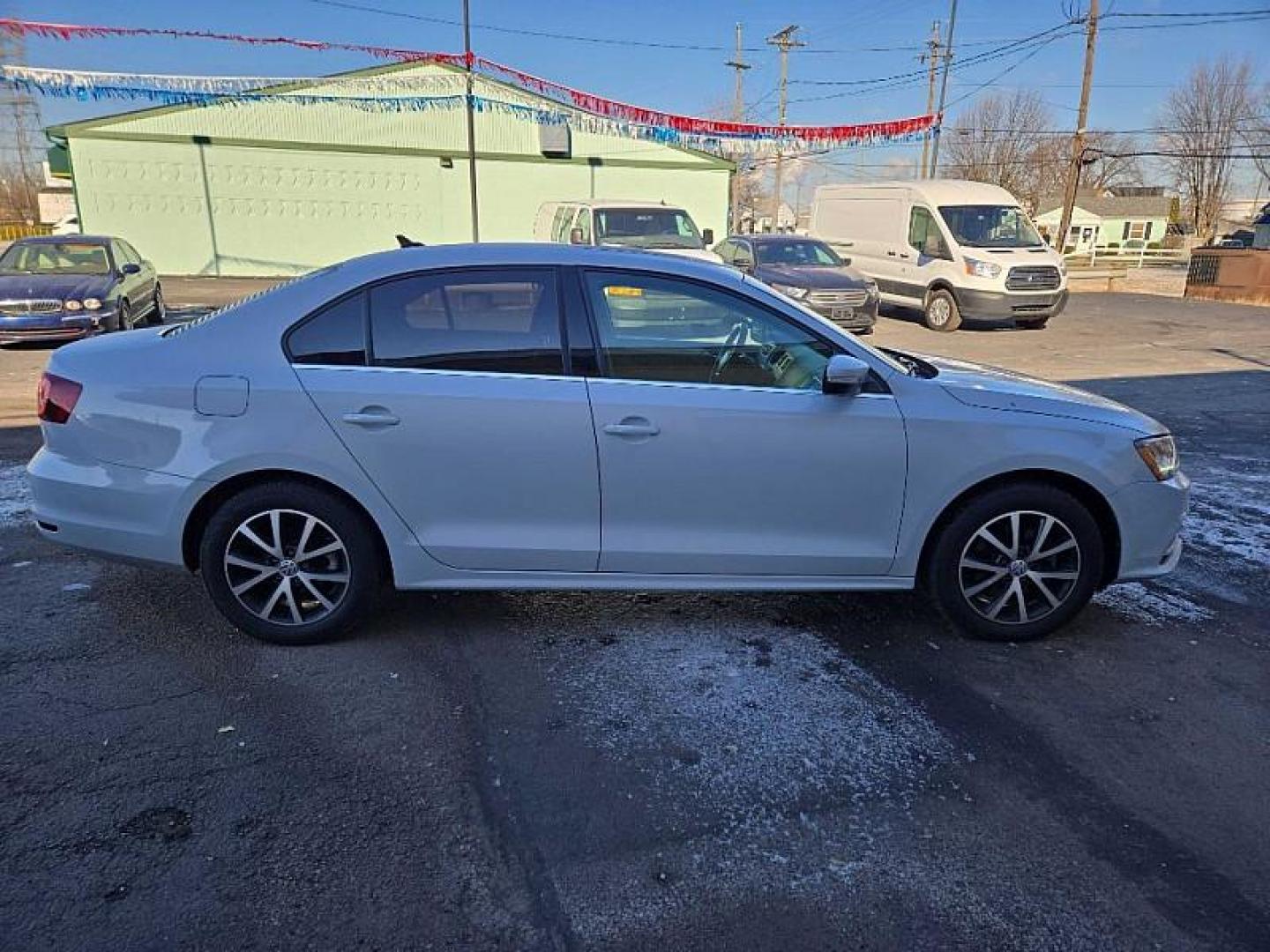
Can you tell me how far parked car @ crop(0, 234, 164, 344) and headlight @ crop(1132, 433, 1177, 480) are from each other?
11319 mm

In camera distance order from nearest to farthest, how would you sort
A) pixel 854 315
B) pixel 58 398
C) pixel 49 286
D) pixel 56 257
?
pixel 58 398 < pixel 49 286 < pixel 56 257 < pixel 854 315

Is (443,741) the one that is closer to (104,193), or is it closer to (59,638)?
(59,638)

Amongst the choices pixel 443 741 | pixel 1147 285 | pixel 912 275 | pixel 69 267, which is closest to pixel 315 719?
pixel 443 741

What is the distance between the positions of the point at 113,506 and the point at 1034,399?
3804 millimetres

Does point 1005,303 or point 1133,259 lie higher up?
point 1133,259

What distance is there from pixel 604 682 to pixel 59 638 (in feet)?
7.63

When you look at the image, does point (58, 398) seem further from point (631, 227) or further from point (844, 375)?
point (631, 227)

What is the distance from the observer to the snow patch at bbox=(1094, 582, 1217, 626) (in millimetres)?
3975

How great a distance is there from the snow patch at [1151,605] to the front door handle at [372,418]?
3.34m

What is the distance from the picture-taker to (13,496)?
5.39m

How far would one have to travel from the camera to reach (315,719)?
119 inches

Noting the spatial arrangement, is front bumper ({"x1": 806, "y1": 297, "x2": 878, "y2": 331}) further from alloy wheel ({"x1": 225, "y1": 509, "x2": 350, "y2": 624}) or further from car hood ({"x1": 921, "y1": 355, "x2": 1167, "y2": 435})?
alloy wheel ({"x1": 225, "y1": 509, "x2": 350, "y2": 624})

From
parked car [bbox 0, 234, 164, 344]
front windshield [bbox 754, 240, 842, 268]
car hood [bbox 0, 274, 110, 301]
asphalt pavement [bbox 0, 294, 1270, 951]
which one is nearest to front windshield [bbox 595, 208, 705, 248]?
front windshield [bbox 754, 240, 842, 268]

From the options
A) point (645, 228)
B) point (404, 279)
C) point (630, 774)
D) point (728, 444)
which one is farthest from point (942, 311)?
point (630, 774)
